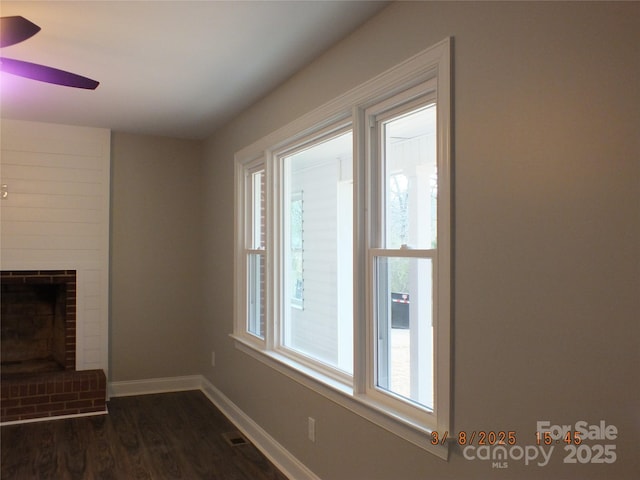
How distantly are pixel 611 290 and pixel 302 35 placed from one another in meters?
1.94

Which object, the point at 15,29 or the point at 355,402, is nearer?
the point at 15,29

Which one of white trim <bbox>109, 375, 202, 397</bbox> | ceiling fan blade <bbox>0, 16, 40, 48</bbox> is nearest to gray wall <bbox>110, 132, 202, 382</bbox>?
Result: white trim <bbox>109, 375, 202, 397</bbox>

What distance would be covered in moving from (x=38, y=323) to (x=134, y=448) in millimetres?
1906

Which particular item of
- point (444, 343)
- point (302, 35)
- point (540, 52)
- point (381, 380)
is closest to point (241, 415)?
point (381, 380)

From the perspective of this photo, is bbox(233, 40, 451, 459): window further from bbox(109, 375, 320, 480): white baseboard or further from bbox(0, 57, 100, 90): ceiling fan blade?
bbox(0, 57, 100, 90): ceiling fan blade

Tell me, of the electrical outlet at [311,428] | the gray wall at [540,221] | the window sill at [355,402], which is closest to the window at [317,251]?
the window sill at [355,402]

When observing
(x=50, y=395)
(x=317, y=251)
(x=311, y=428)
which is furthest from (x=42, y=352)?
(x=311, y=428)

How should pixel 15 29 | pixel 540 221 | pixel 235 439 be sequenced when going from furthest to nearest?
pixel 235 439, pixel 15 29, pixel 540 221

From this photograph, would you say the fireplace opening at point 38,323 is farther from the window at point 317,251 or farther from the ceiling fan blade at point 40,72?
the ceiling fan blade at point 40,72

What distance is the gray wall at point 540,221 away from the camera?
1.37 m

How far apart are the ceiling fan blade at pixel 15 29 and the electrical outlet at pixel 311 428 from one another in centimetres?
233

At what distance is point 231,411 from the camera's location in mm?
4297

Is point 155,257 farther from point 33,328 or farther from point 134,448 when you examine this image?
point 134,448

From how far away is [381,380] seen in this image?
252 centimetres
